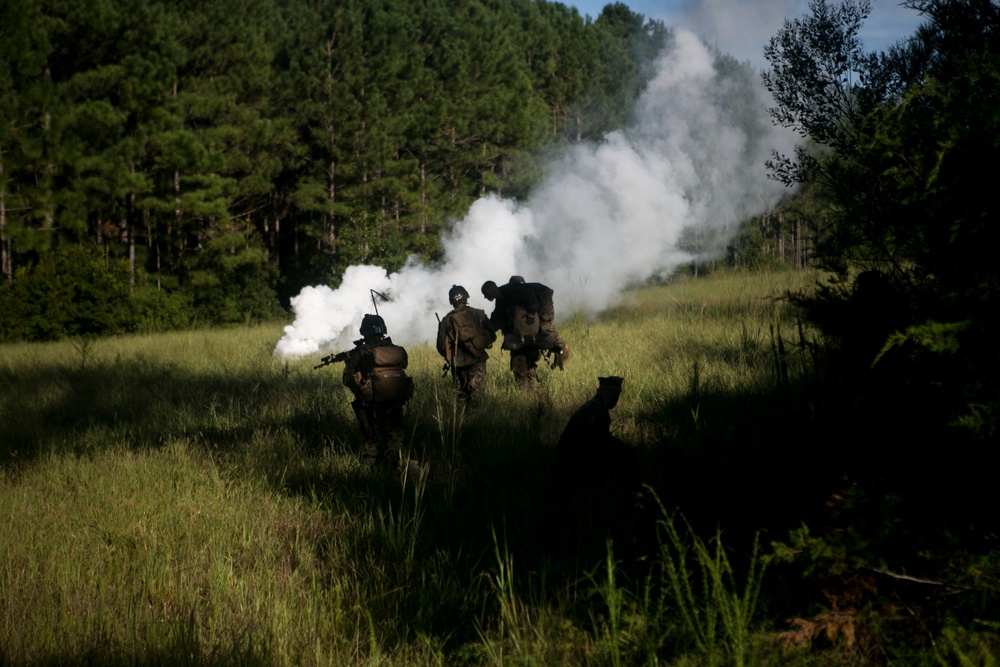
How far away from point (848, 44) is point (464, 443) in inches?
169

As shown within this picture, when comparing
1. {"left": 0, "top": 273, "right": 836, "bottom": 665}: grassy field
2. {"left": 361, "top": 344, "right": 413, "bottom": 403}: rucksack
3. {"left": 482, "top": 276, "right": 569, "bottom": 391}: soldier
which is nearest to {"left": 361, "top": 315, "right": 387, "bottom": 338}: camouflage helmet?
{"left": 361, "top": 344, "right": 413, "bottom": 403}: rucksack

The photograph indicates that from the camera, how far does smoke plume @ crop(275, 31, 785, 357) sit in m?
16.1

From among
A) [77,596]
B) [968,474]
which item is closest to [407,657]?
[77,596]

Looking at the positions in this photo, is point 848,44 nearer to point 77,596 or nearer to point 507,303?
point 507,303

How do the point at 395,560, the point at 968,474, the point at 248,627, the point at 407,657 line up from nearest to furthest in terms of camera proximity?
the point at 968,474 → the point at 407,657 → the point at 248,627 → the point at 395,560

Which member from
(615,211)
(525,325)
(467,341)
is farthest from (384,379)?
(615,211)

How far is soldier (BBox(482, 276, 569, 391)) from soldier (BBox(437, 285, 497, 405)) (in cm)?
71

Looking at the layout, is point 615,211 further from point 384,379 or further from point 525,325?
point 384,379

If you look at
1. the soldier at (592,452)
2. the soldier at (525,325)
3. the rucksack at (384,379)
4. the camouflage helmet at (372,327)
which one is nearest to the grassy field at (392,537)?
the soldier at (592,452)

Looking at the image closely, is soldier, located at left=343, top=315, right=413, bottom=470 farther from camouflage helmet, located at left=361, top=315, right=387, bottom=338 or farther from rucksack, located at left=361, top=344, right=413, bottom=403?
camouflage helmet, located at left=361, top=315, right=387, bottom=338

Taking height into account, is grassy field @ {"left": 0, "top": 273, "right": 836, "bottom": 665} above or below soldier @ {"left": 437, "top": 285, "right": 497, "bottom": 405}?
below

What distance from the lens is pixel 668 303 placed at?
16406 mm

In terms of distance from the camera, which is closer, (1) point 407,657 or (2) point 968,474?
(2) point 968,474

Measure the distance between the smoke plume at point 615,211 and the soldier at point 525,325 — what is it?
6.22 meters
